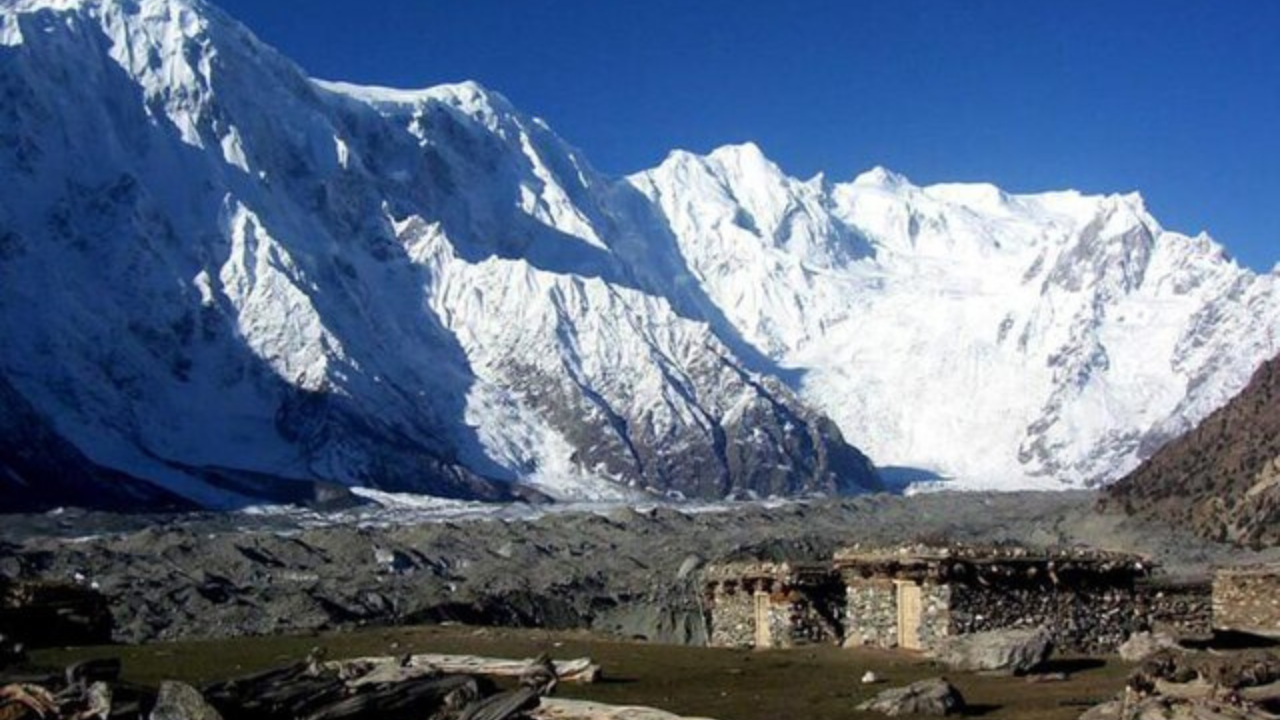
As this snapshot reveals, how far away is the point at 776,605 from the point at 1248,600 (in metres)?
8.09

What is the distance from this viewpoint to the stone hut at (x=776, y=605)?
109 feet

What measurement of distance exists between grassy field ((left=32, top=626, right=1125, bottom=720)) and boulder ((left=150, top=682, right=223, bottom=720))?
564cm

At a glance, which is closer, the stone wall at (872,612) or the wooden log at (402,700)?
the wooden log at (402,700)

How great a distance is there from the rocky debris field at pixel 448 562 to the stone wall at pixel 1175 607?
1821cm

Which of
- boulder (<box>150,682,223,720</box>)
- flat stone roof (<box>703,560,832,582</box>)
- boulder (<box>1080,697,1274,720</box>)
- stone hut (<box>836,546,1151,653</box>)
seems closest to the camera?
boulder (<box>1080,697,1274,720</box>)

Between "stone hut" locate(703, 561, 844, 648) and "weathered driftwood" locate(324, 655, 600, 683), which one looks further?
"stone hut" locate(703, 561, 844, 648)

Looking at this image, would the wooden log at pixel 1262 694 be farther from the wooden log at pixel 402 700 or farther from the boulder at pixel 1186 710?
the wooden log at pixel 402 700

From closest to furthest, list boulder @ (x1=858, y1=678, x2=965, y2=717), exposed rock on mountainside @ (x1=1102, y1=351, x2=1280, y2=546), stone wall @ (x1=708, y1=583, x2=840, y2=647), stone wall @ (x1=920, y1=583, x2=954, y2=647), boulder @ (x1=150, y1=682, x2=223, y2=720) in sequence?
1. boulder @ (x1=150, y1=682, x2=223, y2=720)
2. boulder @ (x1=858, y1=678, x2=965, y2=717)
3. stone wall @ (x1=920, y1=583, x2=954, y2=647)
4. stone wall @ (x1=708, y1=583, x2=840, y2=647)
5. exposed rock on mountainside @ (x1=1102, y1=351, x2=1280, y2=546)

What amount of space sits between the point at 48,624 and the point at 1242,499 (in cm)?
8636

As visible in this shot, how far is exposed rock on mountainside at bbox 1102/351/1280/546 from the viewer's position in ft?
347

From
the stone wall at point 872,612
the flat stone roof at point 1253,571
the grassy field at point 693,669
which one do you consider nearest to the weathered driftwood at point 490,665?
the grassy field at point 693,669

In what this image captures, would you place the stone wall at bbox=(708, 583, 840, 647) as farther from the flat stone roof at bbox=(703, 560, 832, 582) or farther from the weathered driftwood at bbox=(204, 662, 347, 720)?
the weathered driftwood at bbox=(204, 662, 347, 720)

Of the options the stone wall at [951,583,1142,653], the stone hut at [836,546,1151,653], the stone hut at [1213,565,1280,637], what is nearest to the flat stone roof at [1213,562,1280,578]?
the stone hut at [1213,565,1280,637]

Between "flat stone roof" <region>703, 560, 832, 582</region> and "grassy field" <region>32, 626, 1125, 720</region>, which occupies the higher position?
"flat stone roof" <region>703, 560, 832, 582</region>
